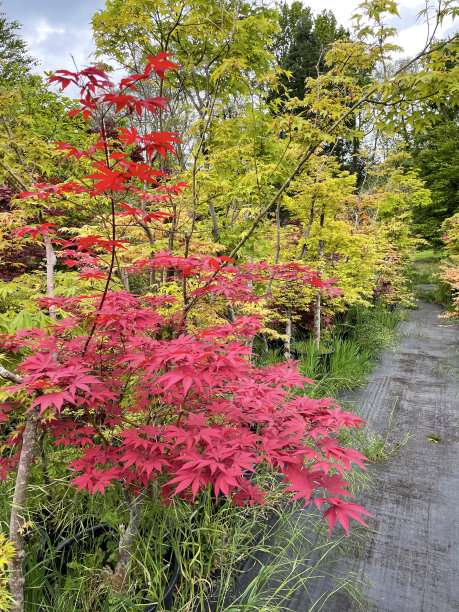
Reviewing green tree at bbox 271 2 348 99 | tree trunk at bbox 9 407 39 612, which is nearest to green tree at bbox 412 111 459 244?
green tree at bbox 271 2 348 99

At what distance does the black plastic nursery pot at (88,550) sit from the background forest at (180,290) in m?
0.06

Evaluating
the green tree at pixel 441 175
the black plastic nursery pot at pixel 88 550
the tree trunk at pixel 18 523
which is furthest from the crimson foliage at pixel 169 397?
the green tree at pixel 441 175

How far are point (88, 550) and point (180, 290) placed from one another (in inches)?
63.1

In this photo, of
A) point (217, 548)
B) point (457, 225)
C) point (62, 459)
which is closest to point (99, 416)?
point (62, 459)

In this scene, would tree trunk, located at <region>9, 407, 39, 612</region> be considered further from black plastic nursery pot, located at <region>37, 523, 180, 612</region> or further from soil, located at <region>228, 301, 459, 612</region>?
soil, located at <region>228, 301, 459, 612</region>

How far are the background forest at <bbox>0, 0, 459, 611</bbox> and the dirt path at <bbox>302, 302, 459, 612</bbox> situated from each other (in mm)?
366

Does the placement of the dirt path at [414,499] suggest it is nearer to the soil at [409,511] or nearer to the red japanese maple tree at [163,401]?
the soil at [409,511]

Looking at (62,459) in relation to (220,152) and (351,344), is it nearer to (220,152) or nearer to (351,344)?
(220,152)

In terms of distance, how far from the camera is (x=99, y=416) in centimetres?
161

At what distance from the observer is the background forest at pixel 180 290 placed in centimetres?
124

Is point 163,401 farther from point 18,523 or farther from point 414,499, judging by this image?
point 414,499

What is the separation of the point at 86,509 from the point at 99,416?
83cm

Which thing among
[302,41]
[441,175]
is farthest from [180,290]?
[302,41]

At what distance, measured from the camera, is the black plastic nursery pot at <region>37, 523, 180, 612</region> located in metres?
1.51
